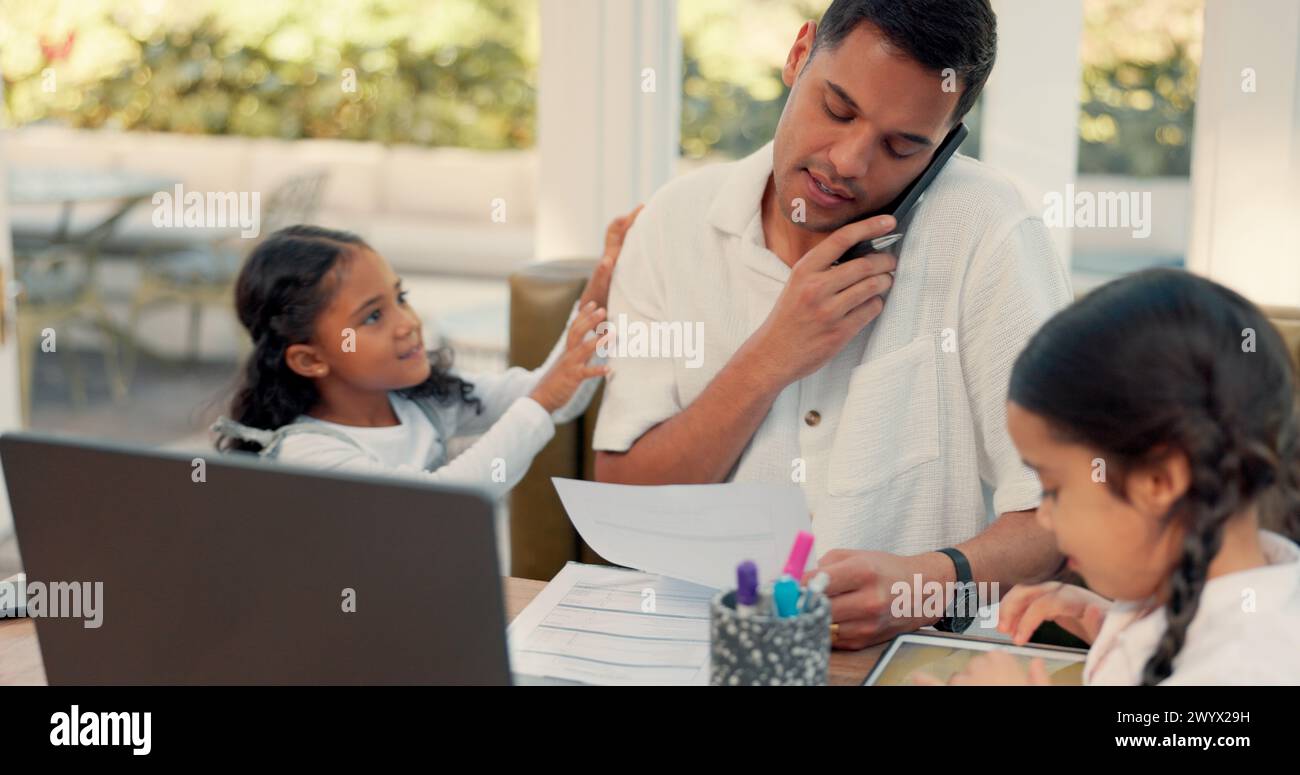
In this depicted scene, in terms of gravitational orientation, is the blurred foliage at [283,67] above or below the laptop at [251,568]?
above

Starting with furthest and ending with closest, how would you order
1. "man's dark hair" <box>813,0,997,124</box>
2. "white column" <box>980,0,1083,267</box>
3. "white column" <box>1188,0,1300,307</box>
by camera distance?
"white column" <box>980,0,1083,267</box> → "white column" <box>1188,0,1300,307</box> → "man's dark hair" <box>813,0,997,124</box>

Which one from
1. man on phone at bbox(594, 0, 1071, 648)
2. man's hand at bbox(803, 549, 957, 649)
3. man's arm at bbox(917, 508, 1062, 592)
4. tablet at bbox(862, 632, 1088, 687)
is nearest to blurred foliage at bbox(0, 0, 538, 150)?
man on phone at bbox(594, 0, 1071, 648)

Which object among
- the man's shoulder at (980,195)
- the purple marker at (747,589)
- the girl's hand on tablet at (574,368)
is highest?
the man's shoulder at (980,195)

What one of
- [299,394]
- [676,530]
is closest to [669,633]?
[676,530]

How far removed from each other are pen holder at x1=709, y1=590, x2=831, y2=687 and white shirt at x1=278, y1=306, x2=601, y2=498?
576mm

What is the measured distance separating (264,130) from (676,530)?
5.13 m

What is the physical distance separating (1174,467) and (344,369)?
106 cm

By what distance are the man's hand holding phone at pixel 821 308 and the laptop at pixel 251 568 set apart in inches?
28.0

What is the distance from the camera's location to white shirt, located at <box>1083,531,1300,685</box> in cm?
88

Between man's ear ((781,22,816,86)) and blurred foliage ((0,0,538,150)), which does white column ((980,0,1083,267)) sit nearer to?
man's ear ((781,22,816,86))

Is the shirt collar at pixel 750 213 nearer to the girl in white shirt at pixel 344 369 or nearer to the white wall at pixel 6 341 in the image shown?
the girl in white shirt at pixel 344 369

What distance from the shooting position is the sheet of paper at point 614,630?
42.2 inches

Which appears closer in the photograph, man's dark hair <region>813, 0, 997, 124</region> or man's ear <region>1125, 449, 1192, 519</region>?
man's ear <region>1125, 449, 1192, 519</region>

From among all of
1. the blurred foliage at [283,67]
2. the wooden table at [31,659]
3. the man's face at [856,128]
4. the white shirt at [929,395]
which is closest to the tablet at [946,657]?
the wooden table at [31,659]
